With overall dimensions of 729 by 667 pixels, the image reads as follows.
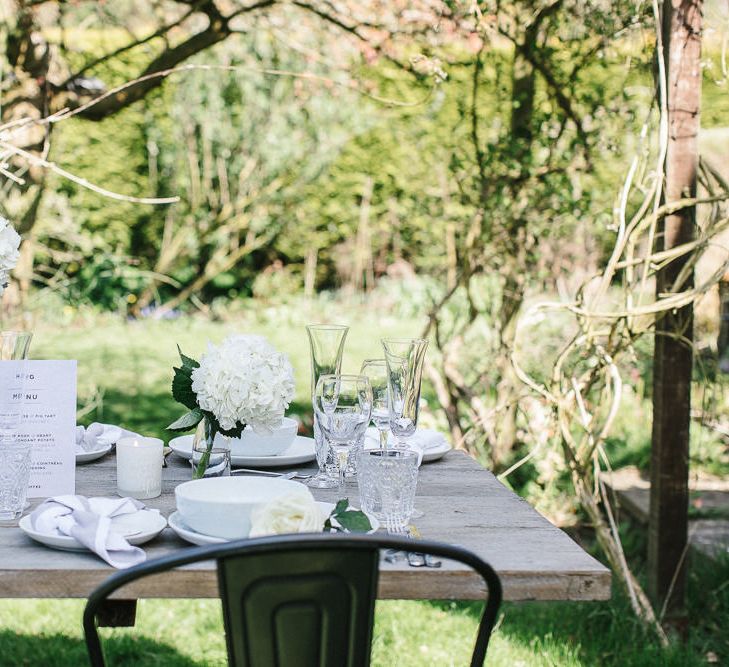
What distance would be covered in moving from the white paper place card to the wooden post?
1511 mm

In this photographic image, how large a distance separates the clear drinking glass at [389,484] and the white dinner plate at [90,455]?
66 cm

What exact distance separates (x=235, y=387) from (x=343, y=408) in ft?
0.61

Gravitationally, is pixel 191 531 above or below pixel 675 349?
below

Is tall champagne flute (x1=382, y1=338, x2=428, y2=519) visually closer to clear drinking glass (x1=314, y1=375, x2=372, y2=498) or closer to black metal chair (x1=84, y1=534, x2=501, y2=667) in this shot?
clear drinking glass (x1=314, y1=375, x2=372, y2=498)

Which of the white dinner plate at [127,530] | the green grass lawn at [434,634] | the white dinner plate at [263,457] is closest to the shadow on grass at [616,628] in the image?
the green grass lawn at [434,634]

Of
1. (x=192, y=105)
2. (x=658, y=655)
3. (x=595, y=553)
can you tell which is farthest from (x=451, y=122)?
(x=658, y=655)

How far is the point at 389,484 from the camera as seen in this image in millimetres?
1378

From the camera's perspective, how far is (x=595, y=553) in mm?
3053

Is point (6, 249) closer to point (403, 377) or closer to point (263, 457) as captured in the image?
point (263, 457)

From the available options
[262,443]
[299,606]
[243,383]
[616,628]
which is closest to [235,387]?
[243,383]

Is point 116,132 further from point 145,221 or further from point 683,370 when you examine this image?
point 683,370

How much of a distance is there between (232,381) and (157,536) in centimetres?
29

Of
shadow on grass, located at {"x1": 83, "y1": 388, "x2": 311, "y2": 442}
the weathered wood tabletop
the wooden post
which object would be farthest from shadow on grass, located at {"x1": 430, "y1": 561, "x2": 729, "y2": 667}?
shadow on grass, located at {"x1": 83, "y1": 388, "x2": 311, "y2": 442}

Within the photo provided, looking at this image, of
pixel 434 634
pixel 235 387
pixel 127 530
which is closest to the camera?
pixel 127 530
